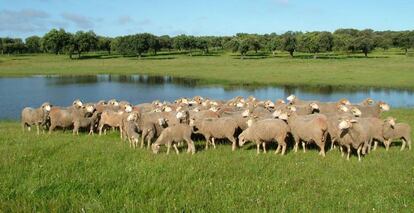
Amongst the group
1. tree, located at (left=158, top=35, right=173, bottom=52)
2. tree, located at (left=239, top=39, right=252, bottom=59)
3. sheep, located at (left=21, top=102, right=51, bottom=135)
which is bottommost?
sheep, located at (left=21, top=102, right=51, bottom=135)

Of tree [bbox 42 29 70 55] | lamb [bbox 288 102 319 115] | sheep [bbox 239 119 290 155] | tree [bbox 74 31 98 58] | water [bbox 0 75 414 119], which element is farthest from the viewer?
tree [bbox 74 31 98 58]

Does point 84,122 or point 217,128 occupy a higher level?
point 217,128

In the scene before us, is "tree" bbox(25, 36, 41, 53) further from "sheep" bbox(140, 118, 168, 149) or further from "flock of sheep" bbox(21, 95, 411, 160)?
"sheep" bbox(140, 118, 168, 149)

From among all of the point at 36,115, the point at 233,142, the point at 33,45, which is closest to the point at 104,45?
the point at 33,45

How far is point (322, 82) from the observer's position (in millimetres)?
56250

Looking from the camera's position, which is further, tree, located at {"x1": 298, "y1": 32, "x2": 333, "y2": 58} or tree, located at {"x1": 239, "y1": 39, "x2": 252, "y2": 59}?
tree, located at {"x1": 239, "y1": 39, "x2": 252, "y2": 59}

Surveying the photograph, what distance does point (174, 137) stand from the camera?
1617 cm

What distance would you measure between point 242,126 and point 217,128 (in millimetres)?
1466

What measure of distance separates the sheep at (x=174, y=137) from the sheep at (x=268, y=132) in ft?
6.58

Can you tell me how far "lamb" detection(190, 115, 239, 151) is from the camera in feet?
57.1

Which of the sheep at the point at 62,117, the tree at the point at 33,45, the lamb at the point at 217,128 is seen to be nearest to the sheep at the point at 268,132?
the lamb at the point at 217,128

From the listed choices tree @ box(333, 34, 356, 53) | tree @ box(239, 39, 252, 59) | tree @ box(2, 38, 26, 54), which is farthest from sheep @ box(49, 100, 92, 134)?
tree @ box(2, 38, 26, 54)

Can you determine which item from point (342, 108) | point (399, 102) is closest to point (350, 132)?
point (342, 108)

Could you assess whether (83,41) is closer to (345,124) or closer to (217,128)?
(217,128)
